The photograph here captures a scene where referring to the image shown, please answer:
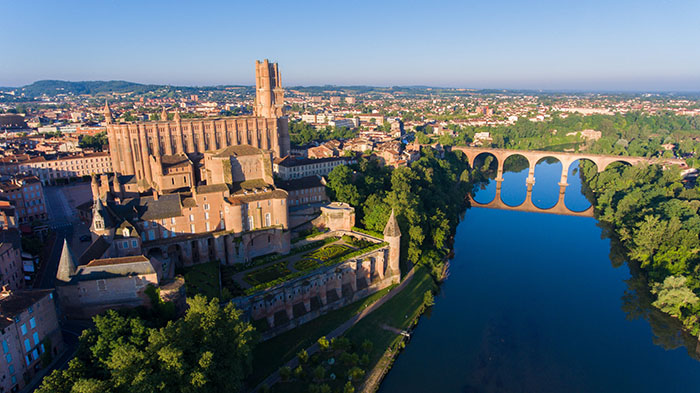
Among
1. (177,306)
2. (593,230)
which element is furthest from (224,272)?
(593,230)

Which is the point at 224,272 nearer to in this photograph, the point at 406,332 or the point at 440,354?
the point at 406,332

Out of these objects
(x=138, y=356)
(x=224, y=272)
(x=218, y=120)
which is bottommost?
(x=224, y=272)

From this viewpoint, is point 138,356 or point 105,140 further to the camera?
point 105,140

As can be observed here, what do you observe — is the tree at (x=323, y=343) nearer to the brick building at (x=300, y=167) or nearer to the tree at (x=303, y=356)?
the tree at (x=303, y=356)

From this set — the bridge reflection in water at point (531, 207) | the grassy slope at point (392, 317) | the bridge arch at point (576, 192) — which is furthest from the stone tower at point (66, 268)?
the bridge arch at point (576, 192)

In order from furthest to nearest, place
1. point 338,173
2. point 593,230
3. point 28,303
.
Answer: point 593,230, point 338,173, point 28,303

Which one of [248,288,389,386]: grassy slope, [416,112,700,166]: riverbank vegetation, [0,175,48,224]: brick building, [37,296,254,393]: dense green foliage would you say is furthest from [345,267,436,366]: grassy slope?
[416,112,700,166]: riverbank vegetation
